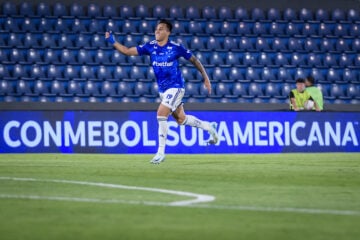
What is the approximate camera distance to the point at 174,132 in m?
20.3

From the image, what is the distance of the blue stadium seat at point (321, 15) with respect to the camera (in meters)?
28.2

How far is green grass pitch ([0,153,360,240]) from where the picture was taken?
552cm

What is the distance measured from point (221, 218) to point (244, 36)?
→ 67.7 feet

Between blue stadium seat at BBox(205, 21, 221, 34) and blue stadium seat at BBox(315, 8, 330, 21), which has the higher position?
blue stadium seat at BBox(315, 8, 330, 21)

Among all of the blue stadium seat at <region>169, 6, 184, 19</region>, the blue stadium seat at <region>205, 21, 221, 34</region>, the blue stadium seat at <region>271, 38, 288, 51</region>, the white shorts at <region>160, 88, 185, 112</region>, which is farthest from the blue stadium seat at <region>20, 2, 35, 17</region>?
the white shorts at <region>160, 88, 185, 112</region>

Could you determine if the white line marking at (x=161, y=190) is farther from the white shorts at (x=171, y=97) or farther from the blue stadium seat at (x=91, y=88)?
the blue stadium seat at (x=91, y=88)

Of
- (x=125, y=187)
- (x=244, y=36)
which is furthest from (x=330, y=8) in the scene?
(x=125, y=187)

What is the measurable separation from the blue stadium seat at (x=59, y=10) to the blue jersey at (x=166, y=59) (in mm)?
11545

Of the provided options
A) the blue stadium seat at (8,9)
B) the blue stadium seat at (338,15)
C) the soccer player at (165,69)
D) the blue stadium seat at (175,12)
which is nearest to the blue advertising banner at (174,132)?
the soccer player at (165,69)

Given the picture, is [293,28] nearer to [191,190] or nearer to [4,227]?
[191,190]

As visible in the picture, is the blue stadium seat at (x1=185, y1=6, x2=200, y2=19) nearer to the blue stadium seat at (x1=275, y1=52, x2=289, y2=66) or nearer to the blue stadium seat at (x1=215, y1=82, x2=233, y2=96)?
the blue stadium seat at (x1=275, y1=52, x2=289, y2=66)

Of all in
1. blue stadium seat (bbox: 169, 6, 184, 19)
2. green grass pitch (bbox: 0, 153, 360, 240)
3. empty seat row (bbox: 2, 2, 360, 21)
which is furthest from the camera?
blue stadium seat (bbox: 169, 6, 184, 19)

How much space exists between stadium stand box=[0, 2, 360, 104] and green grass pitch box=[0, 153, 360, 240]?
12.5 meters

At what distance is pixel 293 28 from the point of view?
89.6ft
